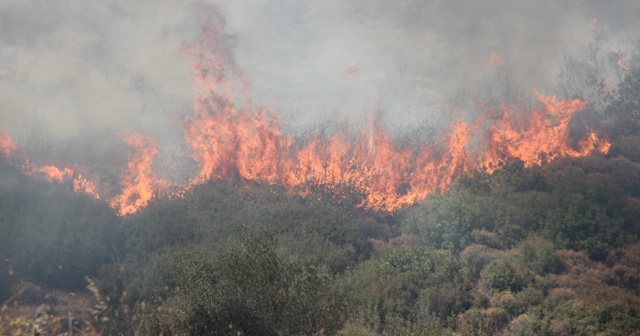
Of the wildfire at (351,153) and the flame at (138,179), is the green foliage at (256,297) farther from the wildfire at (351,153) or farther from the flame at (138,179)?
the flame at (138,179)

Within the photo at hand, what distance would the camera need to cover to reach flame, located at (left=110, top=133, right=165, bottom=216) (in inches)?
2855

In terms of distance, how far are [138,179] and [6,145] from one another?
1630cm

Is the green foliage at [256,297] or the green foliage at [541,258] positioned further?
the green foliage at [541,258]

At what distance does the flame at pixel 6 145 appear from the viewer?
72062 mm

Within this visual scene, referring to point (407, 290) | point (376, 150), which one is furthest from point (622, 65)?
point (407, 290)

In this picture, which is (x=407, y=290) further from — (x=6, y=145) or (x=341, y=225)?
(x=6, y=145)

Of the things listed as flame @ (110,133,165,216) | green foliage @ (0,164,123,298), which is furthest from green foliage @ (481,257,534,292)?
flame @ (110,133,165,216)

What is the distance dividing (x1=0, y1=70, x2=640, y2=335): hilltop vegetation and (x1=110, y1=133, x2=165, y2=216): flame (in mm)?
4449

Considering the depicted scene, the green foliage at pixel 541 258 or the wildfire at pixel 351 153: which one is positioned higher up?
the wildfire at pixel 351 153

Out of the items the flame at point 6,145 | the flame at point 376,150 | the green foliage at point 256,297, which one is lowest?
the green foliage at point 256,297

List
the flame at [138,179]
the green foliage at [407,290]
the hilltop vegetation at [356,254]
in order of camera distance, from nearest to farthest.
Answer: the hilltop vegetation at [356,254], the green foliage at [407,290], the flame at [138,179]

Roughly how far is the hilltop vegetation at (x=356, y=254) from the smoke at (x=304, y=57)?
69.7 ft

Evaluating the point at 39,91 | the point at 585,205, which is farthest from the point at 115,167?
the point at 585,205

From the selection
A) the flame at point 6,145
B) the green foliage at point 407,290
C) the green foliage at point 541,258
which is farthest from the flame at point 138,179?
the green foliage at point 541,258
